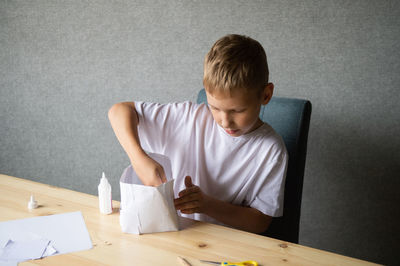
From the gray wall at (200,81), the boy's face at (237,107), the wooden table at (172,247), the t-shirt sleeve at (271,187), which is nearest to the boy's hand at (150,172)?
the wooden table at (172,247)

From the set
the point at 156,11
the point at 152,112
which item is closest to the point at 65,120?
the point at 156,11

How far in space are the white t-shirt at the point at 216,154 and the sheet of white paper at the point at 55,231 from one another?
0.39 m

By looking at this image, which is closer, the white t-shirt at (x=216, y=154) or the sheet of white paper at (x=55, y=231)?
the sheet of white paper at (x=55, y=231)

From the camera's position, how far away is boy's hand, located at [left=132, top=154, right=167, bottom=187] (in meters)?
0.81

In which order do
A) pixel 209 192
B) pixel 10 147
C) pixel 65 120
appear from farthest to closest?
pixel 10 147 → pixel 65 120 → pixel 209 192

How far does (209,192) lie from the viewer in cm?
108

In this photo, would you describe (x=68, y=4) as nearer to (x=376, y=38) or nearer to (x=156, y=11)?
(x=156, y=11)

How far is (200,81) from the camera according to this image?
1717 mm

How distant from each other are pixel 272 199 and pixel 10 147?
197 centimetres

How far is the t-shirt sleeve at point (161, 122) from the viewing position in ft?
3.62

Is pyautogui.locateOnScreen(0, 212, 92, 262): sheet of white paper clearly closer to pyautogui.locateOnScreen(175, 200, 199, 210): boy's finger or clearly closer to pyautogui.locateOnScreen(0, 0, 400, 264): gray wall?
pyautogui.locateOnScreen(175, 200, 199, 210): boy's finger

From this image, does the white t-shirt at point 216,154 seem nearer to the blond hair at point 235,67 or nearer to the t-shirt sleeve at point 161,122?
the t-shirt sleeve at point 161,122

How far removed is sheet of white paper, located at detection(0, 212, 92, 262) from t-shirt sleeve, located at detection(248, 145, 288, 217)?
48 centimetres

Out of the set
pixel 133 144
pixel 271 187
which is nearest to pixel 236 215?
pixel 271 187
